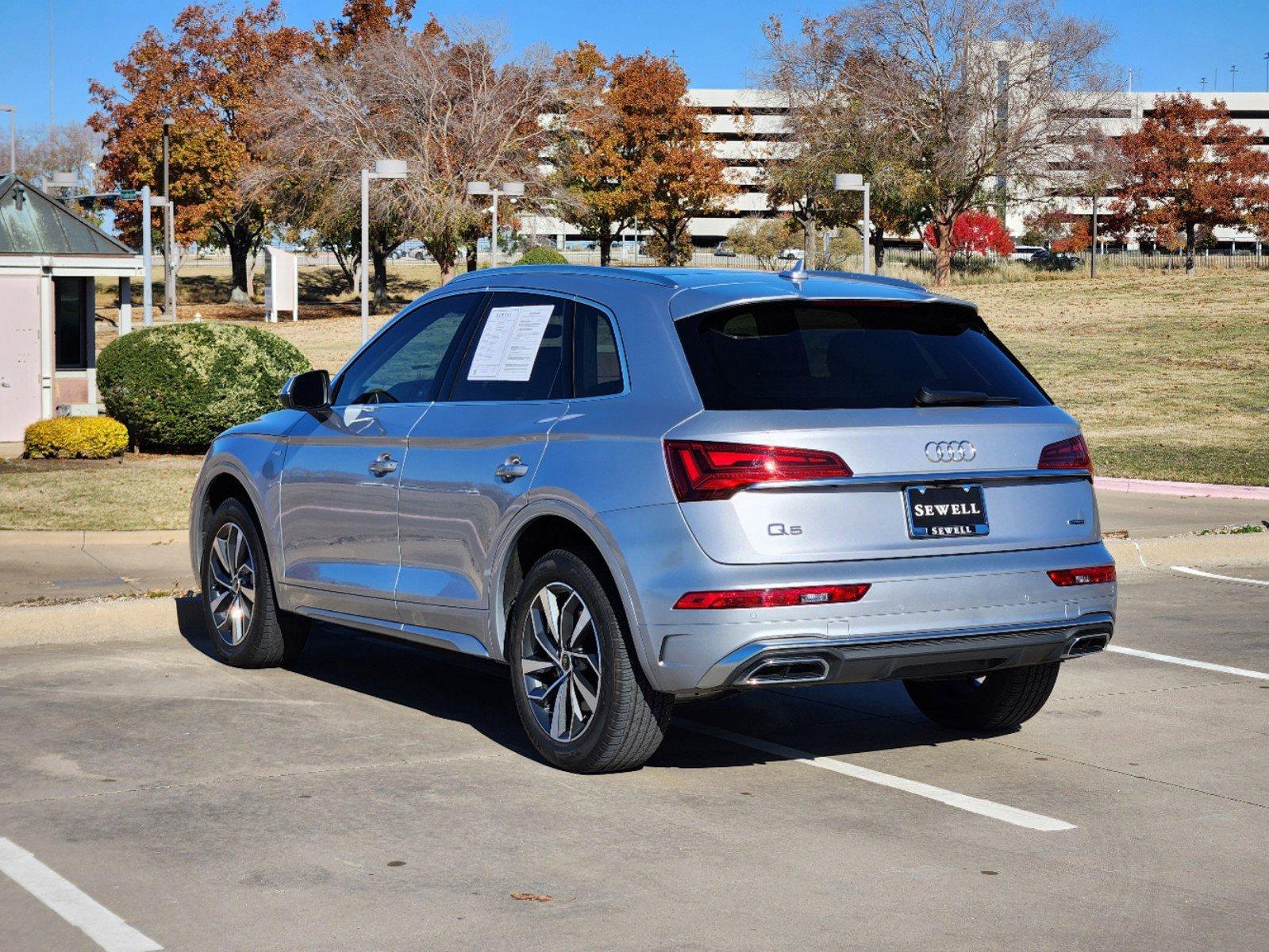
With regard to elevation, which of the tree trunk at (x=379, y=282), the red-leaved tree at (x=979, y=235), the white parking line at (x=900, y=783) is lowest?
the white parking line at (x=900, y=783)

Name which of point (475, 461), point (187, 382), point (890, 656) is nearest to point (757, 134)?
point (187, 382)

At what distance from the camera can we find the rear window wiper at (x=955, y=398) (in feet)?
19.9

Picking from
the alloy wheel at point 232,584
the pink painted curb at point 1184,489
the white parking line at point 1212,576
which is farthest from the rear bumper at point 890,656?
the pink painted curb at point 1184,489

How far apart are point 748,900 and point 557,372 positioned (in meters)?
2.45

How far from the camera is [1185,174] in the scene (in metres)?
79.9

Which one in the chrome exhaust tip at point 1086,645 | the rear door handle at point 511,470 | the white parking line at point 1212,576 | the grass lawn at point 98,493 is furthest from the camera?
the grass lawn at point 98,493

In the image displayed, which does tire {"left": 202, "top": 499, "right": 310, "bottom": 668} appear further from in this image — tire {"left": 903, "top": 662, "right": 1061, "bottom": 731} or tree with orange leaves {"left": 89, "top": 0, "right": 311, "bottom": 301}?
tree with orange leaves {"left": 89, "top": 0, "right": 311, "bottom": 301}

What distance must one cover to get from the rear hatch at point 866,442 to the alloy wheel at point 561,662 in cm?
80

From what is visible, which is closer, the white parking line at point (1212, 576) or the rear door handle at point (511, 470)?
the rear door handle at point (511, 470)

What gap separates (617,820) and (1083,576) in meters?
1.94

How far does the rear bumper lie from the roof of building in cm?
1710

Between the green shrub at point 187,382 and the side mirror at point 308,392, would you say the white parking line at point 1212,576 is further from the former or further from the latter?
the green shrub at point 187,382

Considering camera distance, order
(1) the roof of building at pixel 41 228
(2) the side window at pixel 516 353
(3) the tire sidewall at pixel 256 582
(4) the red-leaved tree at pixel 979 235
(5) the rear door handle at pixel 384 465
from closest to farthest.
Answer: (2) the side window at pixel 516 353, (5) the rear door handle at pixel 384 465, (3) the tire sidewall at pixel 256 582, (1) the roof of building at pixel 41 228, (4) the red-leaved tree at pixel 979 235

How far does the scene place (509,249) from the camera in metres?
87.0
